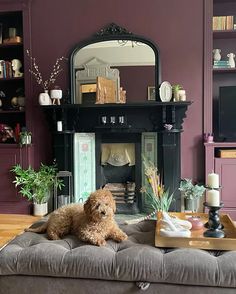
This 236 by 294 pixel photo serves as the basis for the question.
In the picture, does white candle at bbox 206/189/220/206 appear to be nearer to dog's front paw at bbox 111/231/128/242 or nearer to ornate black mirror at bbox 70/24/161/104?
dog's front paw at bbox 111/231/128/242

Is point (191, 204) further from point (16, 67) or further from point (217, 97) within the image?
point (16, 67)

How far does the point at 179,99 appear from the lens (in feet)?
12.6

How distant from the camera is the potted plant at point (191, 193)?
12.4 ft

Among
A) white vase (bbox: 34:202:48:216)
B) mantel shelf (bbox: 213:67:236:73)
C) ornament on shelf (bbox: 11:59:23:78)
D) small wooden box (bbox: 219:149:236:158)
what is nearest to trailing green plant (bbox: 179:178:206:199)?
small wooden box (bbox: 219:149:236:158)

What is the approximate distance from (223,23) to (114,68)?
1425mm

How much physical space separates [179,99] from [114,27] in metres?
1.22

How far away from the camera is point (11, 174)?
415 cm

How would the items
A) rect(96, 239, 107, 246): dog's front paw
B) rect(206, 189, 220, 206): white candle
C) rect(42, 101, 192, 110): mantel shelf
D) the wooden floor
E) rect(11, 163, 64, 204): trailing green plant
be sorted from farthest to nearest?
rect(11, 163, 64, 204): trailing green plant → rect(42, 101, 192, 110): mantel shelf → the wooden floor → rect(206, 189, 220, 206): white candle → rect(96, 239, 107, 246): dog's front paw

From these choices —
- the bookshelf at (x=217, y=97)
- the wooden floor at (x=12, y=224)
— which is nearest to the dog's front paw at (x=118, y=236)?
the wooden floor at (x=12, y=224)

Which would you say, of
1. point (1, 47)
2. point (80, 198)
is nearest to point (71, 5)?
point (1, 47)

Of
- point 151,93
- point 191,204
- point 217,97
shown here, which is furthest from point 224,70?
point 191,204

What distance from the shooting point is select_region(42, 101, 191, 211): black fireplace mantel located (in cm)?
387

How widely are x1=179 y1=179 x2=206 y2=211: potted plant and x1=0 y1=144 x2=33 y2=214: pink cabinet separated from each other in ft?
6.56

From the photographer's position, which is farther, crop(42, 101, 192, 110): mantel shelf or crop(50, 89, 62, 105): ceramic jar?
crop(50, 89, 62, 105): ceramic jar
